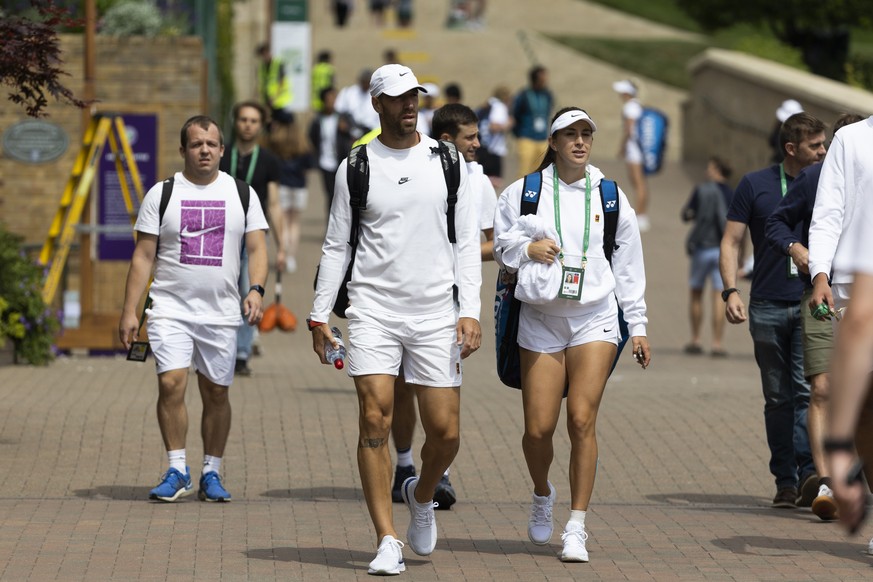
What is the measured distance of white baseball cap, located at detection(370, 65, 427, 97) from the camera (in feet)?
22.1

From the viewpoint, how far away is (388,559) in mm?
6652

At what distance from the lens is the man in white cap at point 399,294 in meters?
6.80

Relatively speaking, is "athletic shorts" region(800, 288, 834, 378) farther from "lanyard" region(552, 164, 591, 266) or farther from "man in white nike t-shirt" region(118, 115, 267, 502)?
"man in white nike t-shirt" region(118, 115, 267, 502)

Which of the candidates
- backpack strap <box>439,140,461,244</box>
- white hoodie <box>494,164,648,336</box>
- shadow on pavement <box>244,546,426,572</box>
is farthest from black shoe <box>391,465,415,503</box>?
backpack strap <box>439,140,461,244</box>

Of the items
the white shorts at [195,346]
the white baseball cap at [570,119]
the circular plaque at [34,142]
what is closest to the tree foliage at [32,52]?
the white shorts at [195,346]

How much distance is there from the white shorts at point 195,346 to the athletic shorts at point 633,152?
14285 millimetres

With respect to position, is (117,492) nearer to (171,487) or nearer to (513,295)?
(171,487)

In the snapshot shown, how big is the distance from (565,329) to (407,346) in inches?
28.1

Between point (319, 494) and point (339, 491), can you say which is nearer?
point (319, 494)

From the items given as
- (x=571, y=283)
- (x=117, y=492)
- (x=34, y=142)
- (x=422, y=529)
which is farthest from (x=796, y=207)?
(x=34, y=142)

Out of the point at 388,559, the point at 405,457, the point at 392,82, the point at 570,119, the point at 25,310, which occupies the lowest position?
the point at 25,310

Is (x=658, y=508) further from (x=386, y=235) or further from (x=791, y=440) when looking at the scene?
→ (x=386, y=235)

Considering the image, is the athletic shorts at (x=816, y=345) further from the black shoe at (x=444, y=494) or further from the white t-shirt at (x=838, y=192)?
the black shoe at (x=444, y=494)

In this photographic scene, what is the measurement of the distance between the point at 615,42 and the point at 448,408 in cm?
3830
